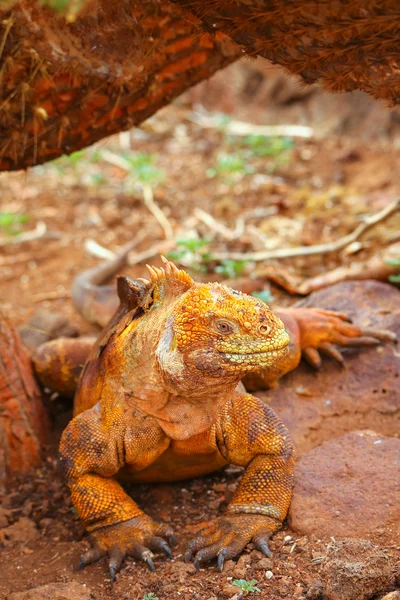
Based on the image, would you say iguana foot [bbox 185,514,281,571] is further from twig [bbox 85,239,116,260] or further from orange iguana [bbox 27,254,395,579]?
twig [bbox 85,239,116,260]

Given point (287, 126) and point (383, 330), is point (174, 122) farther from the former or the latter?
point (383, 330)

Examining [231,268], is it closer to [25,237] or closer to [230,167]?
[230,167]

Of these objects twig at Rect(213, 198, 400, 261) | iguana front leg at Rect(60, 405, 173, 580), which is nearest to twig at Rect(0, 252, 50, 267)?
twig at Rect(213, 198, 400, 261)

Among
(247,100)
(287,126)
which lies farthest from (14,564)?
(247,100)

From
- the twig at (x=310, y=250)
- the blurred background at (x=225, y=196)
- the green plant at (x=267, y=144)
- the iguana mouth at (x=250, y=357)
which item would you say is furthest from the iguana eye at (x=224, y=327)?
the green plant at (x=267, y=144)

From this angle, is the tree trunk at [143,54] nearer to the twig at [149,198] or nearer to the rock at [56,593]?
the rock at [56,593]

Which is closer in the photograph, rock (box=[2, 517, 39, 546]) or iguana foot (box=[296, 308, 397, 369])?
rock (box=[2, 517, 39, 546])
